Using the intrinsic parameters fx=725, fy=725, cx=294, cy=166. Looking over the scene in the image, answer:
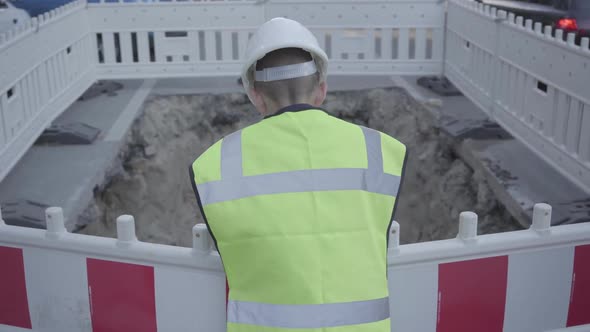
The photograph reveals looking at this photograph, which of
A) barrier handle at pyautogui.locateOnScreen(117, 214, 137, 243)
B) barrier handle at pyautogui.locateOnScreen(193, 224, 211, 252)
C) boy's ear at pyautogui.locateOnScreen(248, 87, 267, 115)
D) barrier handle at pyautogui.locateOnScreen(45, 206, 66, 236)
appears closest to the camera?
boy's ear at pyautogui.locateOnScreen(248, 87, 267, 115)

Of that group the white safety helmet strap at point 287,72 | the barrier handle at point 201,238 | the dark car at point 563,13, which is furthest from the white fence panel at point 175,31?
the white safety helmet strap at point 287,72

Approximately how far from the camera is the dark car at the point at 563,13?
351 inches

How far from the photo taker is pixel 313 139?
210cm

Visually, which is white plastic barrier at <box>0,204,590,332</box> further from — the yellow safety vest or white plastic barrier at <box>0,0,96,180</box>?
white plastic barrier at <box>0,0,96,180</box>

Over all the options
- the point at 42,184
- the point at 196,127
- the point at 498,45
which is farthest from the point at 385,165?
the point at 196,127

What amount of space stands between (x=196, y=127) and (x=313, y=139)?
6639mm

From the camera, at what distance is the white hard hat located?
214 cm

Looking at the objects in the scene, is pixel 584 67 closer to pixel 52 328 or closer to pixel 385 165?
pixel 385 165

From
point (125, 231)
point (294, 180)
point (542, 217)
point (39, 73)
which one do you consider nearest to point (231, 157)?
point (294, 180)

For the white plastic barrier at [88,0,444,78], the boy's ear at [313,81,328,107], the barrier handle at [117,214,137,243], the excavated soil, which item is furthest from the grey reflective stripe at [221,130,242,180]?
the white plastic barrier at [88,0,444,78]

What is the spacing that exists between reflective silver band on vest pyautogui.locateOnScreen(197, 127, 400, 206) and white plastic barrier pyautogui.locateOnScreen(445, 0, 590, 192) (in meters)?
3.74

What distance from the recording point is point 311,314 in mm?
2002

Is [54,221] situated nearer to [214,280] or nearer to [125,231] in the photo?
[125,231]

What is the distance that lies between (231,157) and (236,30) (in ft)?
23.4
